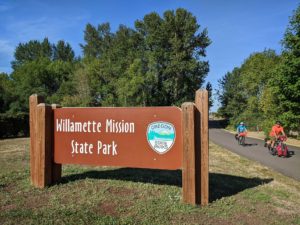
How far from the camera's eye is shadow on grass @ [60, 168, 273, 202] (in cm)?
726

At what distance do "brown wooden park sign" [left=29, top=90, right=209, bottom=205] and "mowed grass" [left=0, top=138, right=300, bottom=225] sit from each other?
1.36ft

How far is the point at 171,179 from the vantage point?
8133 mm

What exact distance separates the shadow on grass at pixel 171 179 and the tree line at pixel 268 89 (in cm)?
1801

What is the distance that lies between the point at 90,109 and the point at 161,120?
1.55 m

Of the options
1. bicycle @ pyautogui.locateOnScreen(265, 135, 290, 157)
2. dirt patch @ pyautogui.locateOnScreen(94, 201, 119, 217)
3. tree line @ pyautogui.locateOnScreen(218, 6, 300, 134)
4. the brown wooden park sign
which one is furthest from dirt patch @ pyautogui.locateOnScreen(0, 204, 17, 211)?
tree line @ pyautogui.locateOnScreen(218, 6, 300, 134)

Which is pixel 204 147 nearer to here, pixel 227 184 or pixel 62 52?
pixel 227 184

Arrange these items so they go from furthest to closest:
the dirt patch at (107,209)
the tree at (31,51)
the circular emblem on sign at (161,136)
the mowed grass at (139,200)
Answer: the tree at (31,51), the circular emblem on sign at (161,136), the dirt patch at (107,209), the mowed grass at (139,200)

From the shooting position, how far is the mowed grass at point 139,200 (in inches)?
209

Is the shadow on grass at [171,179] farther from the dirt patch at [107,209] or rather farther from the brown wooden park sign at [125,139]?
the dirt patch at [107,209]

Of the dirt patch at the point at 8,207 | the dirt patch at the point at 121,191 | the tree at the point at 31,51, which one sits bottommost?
the dirt patch at the point at 8,207

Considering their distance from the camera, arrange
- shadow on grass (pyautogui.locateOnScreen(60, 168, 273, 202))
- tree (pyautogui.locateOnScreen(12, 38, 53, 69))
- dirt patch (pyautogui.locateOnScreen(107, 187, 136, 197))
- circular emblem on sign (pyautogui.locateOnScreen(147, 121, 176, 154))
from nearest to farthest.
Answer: circular emblem on sign (pyautogui.locateOnScreen(147, 121, 176, 154))
dirt patch (pyautogui.locateOnScreen(107, 187, 136, 197))
shadow on grass (pyautogui.locateOnScreen(60, 168, 273, 202))
tree (pyautogui.locateOnScreen(12, 38, 53, 69))

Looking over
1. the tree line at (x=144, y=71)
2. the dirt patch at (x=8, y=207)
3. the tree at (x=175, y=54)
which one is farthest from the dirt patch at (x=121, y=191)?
the tree at (x=175, y=54)

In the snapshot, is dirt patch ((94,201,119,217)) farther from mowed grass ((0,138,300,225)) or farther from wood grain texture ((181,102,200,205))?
wood grain texture ((181,102,200,205))

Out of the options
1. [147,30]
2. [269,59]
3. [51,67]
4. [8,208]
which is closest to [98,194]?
[8,208]
